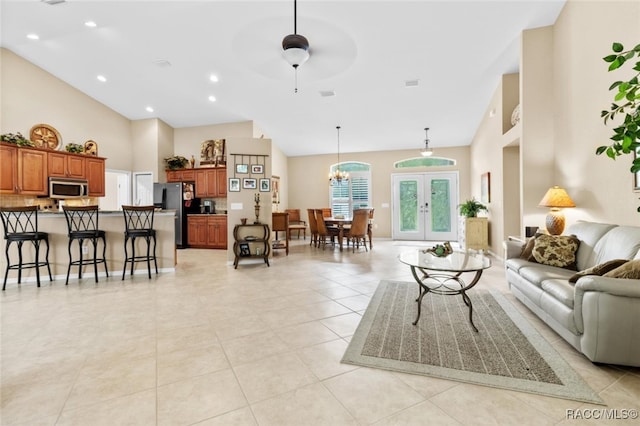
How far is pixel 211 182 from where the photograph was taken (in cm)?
755

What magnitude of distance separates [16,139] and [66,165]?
0.90 m

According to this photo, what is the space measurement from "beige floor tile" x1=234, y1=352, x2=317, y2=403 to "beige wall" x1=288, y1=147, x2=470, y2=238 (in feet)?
24.1

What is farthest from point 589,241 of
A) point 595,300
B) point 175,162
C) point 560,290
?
point 175,162

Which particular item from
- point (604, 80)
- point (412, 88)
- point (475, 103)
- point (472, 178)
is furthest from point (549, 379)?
point (472, 178)

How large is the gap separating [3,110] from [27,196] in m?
1.63

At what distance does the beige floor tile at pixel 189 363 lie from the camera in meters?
1.95

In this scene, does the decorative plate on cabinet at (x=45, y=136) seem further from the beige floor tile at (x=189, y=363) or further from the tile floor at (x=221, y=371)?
the beige floor tile at (x=189, y=363)

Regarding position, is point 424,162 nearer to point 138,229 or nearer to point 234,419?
point 138,229

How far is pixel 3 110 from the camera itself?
5309mm

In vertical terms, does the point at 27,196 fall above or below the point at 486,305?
above

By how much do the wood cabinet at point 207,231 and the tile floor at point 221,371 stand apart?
12.1 feet

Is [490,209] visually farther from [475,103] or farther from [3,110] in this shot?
[3,110]

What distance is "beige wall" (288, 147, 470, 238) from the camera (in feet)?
27.6

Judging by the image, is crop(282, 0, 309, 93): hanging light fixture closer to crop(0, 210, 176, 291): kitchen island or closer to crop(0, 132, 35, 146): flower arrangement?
crop(0, 210, 176, 291): kitchen island
